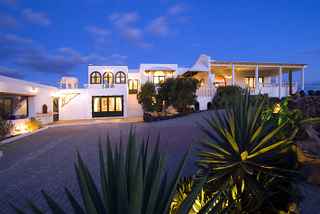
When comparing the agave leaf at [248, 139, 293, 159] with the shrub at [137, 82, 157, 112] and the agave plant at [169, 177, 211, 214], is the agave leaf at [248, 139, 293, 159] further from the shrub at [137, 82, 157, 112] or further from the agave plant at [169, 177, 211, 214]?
the shrub at [137, 82, 157, 112]

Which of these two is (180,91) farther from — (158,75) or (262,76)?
(262,76)

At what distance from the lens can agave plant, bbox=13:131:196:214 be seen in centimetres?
109

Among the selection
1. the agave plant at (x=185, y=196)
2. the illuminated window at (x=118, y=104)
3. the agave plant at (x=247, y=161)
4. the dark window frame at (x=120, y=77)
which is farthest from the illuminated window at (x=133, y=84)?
the agave plant at (x=247, y=161)

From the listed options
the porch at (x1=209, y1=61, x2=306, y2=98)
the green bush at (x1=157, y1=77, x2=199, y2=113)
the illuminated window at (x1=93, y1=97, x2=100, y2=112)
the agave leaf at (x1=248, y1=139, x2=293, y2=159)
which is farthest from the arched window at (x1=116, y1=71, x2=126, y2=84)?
the agave leaf at (x1=248, y1=139, x2=293, y2=159)

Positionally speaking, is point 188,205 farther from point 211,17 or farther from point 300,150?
point 211,17

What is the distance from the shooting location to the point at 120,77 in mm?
25859

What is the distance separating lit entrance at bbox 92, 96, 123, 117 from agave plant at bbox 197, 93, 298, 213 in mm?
21546

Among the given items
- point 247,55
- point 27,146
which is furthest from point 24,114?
point 247,55

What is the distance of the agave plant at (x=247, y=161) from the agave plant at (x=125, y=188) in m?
1.42

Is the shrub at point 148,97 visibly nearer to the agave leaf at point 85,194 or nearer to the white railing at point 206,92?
the white railing at point 206,92

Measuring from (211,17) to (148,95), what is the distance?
140ft

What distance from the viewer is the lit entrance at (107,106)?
2383 cm

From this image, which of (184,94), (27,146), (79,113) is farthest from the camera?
(79,113)

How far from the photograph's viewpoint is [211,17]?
2108 inches
